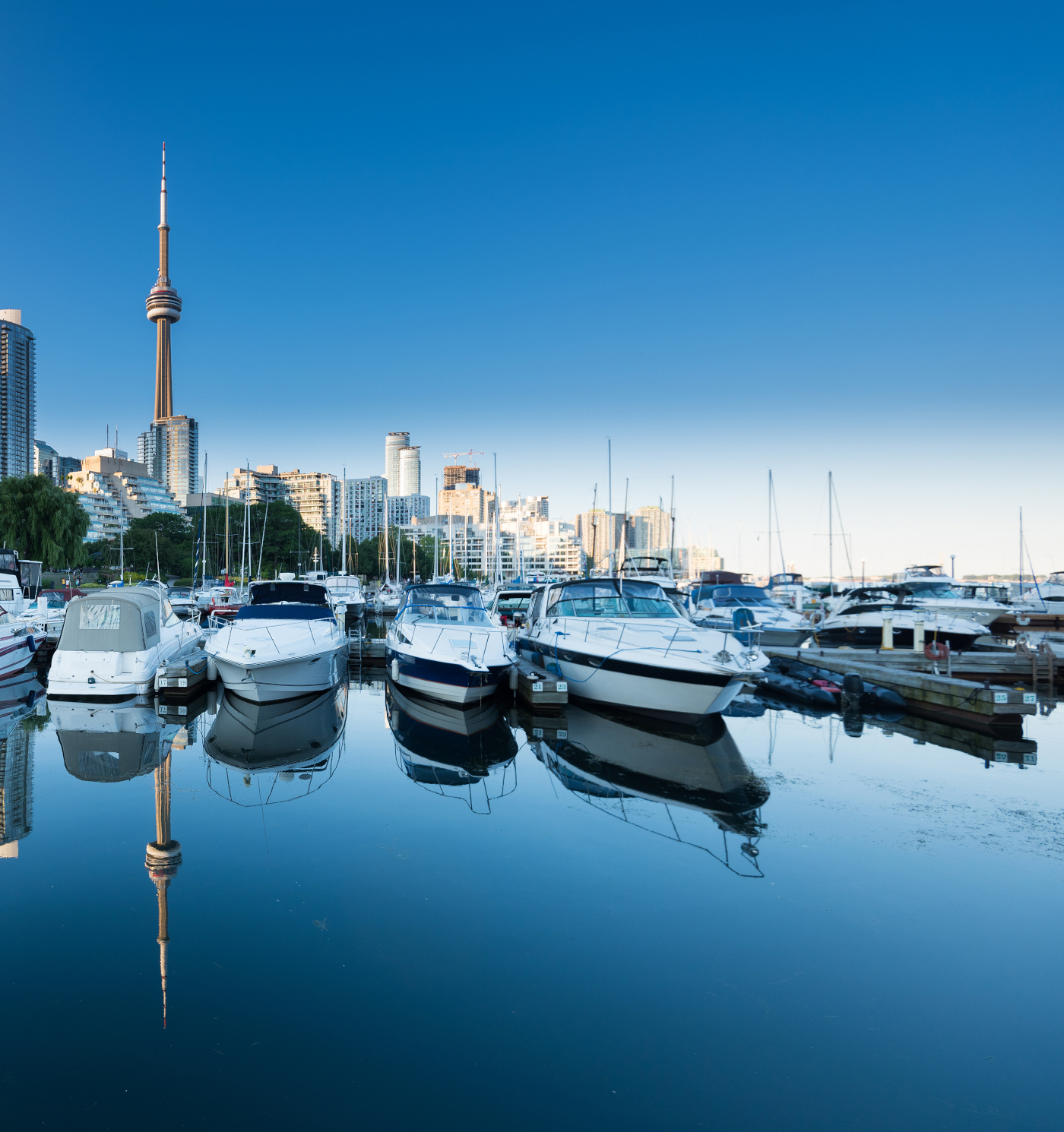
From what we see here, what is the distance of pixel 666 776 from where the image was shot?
9594 millimetres

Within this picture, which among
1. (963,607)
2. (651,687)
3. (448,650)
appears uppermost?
(963,607)

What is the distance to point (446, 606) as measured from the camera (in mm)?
16641

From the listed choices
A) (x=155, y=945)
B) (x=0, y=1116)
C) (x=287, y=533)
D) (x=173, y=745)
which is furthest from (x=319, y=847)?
(x=287, y=533)

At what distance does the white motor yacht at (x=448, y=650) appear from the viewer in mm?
13586

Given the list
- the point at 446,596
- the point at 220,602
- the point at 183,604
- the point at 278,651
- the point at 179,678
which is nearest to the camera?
the point at 278,651

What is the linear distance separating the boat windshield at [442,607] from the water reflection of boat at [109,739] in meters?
5.79

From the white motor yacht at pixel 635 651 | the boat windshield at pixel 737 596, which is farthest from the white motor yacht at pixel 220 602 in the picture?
the boat windshield at pixel 737 596

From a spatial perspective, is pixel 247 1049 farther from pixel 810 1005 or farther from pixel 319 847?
pixel 810 1005

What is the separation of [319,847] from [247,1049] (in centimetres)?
305

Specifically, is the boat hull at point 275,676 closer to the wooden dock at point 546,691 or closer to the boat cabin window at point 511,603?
the wooden dock at point 546,691

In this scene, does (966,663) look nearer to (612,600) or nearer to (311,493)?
(612,600)

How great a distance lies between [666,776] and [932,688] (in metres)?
8.58

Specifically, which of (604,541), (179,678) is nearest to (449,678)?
(179,678)

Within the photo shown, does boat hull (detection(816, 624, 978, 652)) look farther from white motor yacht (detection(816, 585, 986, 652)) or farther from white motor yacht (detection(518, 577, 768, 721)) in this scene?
white motor yacht (detection(518, 577, 768, 721))
